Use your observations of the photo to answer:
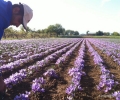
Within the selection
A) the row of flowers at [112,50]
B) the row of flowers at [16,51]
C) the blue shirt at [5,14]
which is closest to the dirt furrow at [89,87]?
the blue shirt at [5,14]

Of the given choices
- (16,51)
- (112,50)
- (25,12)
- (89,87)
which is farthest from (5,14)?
(112,50)

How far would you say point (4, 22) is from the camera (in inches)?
142

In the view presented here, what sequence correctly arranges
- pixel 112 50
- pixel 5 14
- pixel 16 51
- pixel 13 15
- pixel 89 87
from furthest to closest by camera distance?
1. pixel 112 50
2. pixel 16 51
3. pixel 89 87
4. pixel 13 15
5. pixel 5 14

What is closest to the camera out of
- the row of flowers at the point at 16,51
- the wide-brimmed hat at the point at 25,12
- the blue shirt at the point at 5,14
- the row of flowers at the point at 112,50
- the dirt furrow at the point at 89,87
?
the blue shirt at the point at 5,14

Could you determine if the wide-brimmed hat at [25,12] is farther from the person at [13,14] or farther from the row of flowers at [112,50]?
the row of flowers at [112,50]

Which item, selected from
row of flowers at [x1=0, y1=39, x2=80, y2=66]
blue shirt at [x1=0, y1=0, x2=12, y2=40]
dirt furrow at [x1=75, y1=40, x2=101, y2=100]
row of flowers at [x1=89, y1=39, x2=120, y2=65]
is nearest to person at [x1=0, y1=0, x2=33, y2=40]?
blue shirt at [x1=0, y1=0, x2=12, y2=40]

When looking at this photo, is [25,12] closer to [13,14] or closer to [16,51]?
[13,14]

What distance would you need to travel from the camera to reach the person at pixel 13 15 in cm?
360

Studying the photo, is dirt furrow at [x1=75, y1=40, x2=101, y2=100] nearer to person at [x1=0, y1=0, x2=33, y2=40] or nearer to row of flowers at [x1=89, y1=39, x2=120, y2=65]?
person at [x1=0, y1=0, x2=33, y2=40]

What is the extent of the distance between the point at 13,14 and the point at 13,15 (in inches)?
0.7

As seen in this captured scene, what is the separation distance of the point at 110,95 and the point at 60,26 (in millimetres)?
167005

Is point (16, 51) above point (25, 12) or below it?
below

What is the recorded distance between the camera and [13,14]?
384cm

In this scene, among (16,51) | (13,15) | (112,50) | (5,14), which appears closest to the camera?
(5,14)
